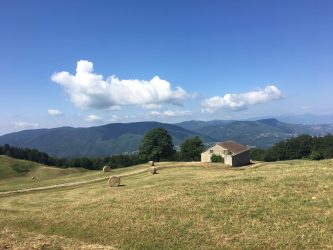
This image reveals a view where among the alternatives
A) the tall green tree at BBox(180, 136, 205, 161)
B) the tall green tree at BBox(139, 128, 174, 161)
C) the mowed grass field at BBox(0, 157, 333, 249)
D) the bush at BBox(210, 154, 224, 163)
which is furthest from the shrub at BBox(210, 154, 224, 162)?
the mowed grass field at BBox(0, 157, 333, 249)

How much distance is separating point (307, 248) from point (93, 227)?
13362 mm

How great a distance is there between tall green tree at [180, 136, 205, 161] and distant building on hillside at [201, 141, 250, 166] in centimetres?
2481

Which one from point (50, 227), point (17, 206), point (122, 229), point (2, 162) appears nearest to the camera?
point (122, 229)

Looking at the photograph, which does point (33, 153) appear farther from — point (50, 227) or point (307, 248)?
point (307, 248)

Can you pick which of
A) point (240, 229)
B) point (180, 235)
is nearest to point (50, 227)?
point (180, 235)

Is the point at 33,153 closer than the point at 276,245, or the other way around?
the point at 276,245

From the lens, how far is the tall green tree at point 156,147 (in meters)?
113

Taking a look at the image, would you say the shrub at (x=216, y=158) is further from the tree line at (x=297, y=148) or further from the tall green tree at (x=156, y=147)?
the tree line at (x=297, y=148)

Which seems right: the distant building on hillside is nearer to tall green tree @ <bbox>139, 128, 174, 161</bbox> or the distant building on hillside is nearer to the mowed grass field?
tall green tree @ <bbox>139, 128, 174, 161</bbox>

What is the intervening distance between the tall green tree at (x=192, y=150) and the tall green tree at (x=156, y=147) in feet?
87.9

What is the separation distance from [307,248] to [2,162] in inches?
5072

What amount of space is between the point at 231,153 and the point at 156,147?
74.2 feet

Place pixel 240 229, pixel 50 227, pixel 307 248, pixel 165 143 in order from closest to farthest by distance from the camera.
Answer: pixel 307 248 → pixel 240 229 → pixel 50 227 → pixel 165 143

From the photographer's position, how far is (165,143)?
→ 113m
